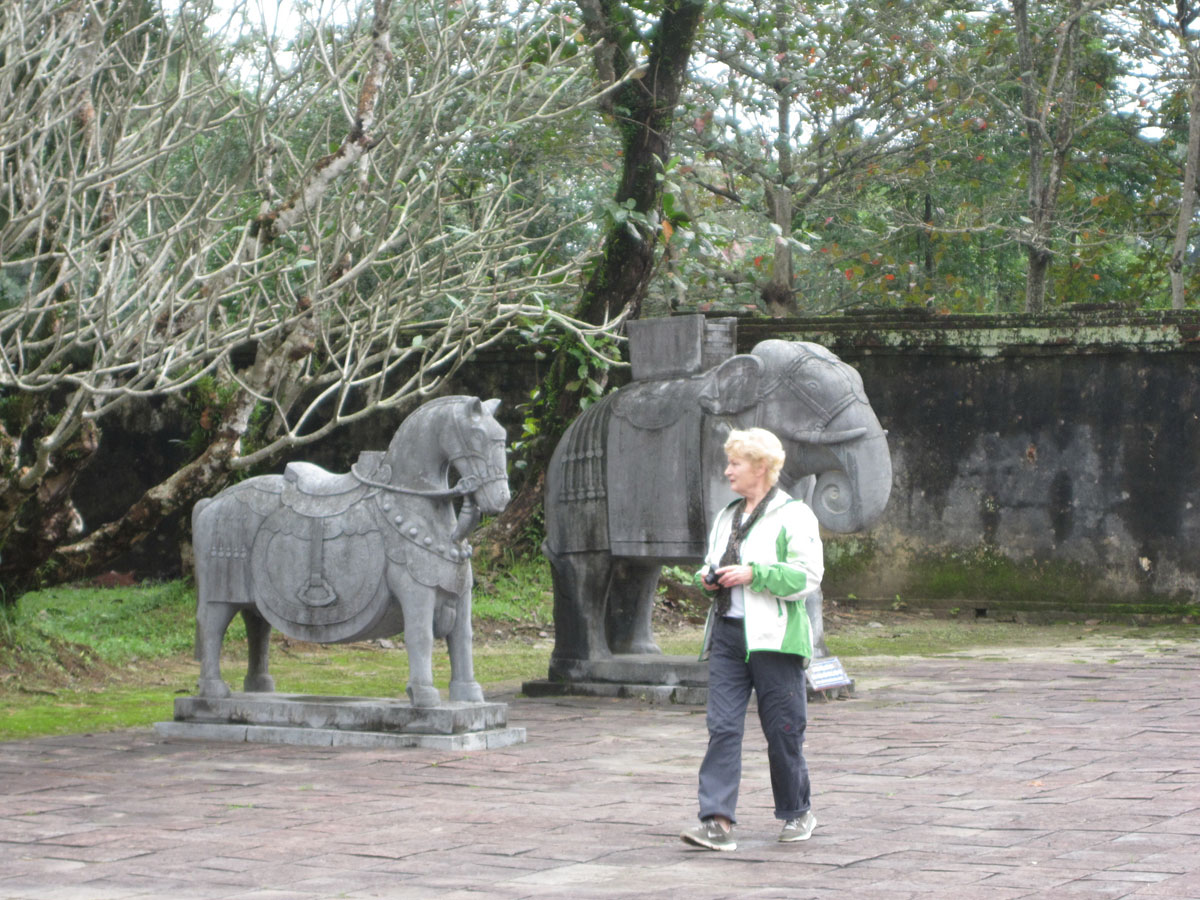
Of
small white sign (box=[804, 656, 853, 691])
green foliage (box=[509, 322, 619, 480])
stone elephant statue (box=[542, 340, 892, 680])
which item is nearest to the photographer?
small white sign (box=[804, 656, 853, 691])

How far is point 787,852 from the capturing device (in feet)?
16.5

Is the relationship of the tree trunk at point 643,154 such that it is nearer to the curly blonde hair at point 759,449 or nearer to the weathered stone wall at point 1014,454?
the weathered stone wall at point 1014,454

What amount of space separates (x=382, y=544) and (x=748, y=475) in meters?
2.56

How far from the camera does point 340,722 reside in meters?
7.50

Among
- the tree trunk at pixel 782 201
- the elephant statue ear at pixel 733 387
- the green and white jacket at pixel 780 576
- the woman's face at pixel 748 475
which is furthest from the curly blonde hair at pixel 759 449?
the tree trunk at pixel 782 201

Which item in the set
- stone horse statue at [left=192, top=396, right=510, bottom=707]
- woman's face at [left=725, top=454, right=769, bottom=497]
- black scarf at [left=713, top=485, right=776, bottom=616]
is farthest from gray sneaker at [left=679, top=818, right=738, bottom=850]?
stone horse statue at [left=192, top=396, right=510, bottom=707]

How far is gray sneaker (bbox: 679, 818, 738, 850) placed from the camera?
16.6 ft

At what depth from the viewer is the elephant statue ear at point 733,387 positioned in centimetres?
874

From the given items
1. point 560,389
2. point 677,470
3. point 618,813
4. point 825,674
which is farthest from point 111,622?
point 618,813

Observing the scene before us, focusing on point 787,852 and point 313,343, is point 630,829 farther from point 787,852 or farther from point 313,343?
point 313,343

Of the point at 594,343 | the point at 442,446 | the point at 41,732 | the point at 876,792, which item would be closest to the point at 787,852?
the point at 876,792

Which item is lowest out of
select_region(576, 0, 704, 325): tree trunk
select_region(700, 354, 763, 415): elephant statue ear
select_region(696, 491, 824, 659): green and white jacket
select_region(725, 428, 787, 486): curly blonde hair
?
select_region(696, 491, 824, 659): green and white jacket

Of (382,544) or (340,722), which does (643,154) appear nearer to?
(382,544)

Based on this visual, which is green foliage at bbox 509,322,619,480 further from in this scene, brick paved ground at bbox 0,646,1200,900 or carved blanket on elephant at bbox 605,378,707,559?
brick paved ground at bbox 0,646,1200,900
